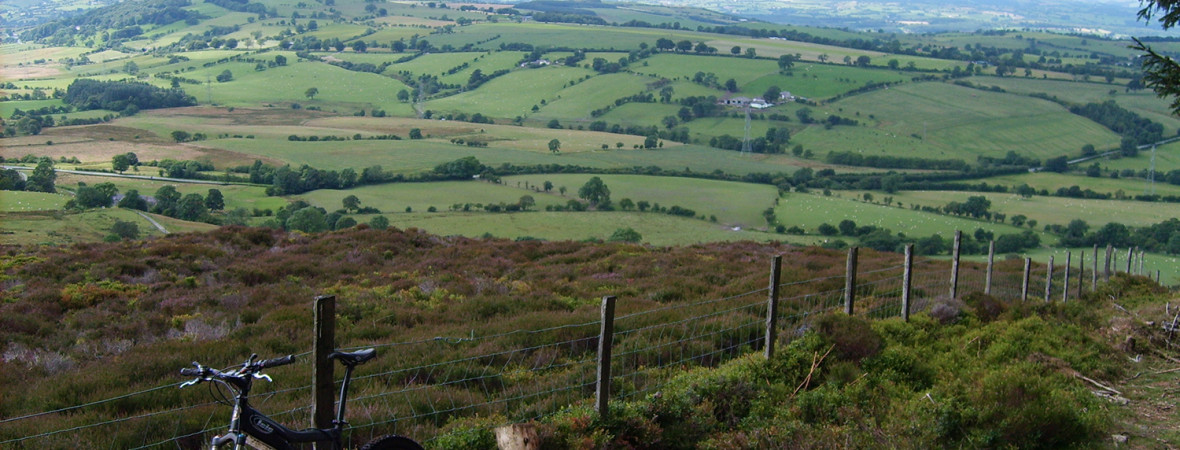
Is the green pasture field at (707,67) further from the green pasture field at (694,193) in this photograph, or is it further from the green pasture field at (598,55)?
the green pasture field at (694,193)

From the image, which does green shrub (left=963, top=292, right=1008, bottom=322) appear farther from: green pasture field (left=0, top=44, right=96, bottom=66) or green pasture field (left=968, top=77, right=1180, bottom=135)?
green pasture field (left=0, top=44, right=96, bottom=66)

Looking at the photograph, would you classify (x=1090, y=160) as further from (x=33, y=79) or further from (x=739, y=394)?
(x=33, y=79)

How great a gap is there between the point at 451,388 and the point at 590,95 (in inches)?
3989

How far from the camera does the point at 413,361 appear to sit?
9.55 m

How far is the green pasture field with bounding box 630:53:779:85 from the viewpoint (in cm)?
11394

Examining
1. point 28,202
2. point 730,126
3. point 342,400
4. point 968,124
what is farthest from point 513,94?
point 342,400

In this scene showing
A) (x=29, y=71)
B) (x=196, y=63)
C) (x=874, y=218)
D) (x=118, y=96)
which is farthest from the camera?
(x=196, y=63)

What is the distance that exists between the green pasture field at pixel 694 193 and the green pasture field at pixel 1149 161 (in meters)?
38.2

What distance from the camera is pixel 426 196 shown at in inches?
Answer: 2196

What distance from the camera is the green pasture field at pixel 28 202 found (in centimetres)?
3470

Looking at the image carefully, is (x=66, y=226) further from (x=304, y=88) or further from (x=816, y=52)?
(x=816, y=52)

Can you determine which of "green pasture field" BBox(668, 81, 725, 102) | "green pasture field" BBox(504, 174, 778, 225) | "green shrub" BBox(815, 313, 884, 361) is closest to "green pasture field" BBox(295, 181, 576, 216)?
"green pasture field" BBox(504, 174, 778, 225)

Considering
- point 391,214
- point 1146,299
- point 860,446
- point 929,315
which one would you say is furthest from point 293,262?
point 391,214

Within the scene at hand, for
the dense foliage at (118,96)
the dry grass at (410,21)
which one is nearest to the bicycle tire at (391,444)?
the dense foliage at (118,96)
